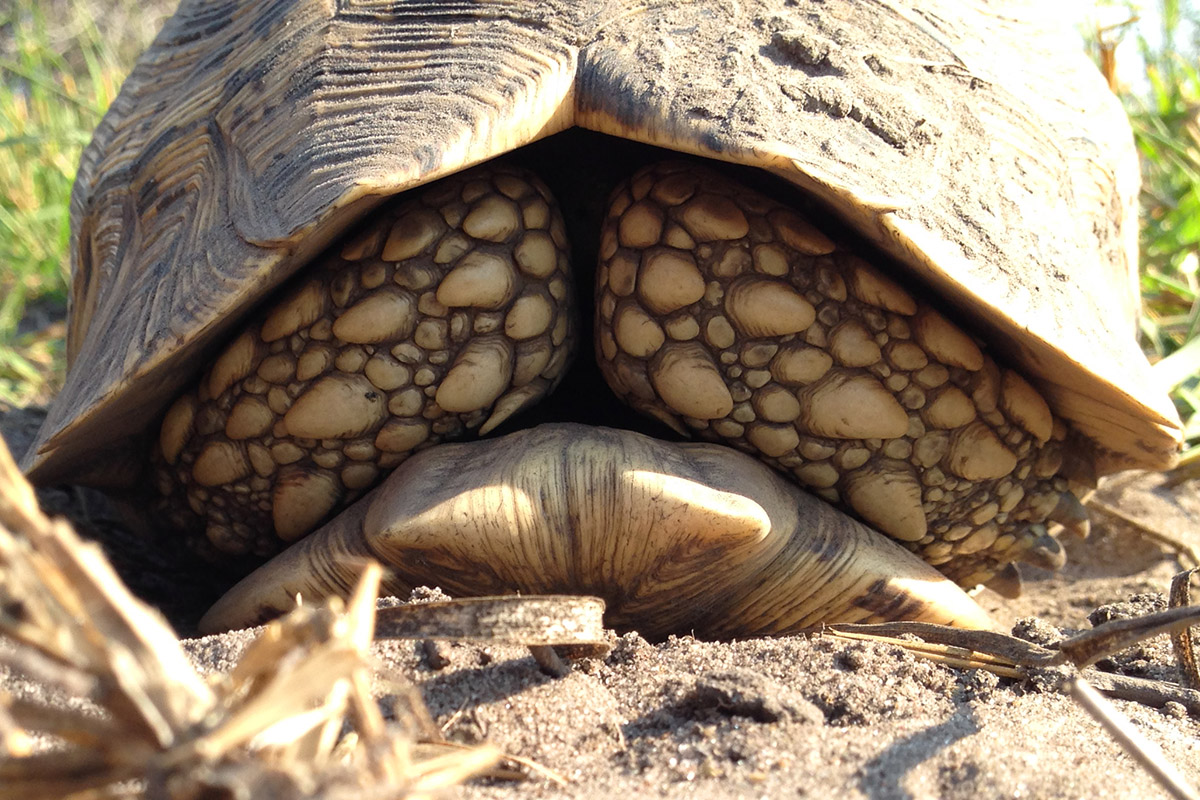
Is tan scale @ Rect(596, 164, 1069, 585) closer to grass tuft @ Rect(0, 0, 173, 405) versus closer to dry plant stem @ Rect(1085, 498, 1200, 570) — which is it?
dry plant stem @ Rect(1085, 498, 1200, 570)

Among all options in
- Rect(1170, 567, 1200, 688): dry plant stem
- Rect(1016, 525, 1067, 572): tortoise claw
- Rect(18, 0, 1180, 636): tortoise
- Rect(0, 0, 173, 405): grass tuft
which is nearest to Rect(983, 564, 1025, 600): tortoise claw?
Rect(1016, 525, 1067, 572): tortoise claw

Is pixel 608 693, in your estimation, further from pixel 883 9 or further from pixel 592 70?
pixel 883 9

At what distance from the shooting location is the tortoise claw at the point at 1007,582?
6.42ft

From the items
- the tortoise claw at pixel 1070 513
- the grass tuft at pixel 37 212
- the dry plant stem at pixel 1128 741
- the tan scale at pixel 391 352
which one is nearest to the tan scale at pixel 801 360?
the tan scale at pixel 391 352

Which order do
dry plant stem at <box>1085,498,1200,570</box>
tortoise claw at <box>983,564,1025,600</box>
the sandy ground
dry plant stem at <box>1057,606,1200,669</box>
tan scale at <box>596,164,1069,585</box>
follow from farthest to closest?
dry plant stem at <box>1085,498,1200,570</box> → tortoise claw at <box>983,564,1025,600</box> → tan scale at <box>596,164,1069,585</box> → dry plant stem at <box>1057,606,1200,669</box> → the sandy ground

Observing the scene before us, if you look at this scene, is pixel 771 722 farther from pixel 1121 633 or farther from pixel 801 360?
pixel 801 360

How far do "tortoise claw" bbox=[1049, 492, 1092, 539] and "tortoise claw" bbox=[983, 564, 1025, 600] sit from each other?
138 millimetres

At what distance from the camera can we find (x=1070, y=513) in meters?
1.84

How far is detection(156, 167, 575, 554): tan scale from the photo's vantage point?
4.87ft

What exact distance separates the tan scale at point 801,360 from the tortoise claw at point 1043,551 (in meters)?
0.28

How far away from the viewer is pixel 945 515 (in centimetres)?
168

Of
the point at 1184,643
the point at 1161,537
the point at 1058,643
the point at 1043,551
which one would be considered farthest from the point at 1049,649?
the point at 1161,537

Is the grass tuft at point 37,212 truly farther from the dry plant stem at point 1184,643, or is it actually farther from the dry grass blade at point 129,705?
the dry plant stem at point 1184,643

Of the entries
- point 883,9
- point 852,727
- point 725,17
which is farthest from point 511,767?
point 883,9
